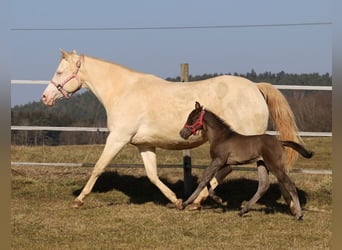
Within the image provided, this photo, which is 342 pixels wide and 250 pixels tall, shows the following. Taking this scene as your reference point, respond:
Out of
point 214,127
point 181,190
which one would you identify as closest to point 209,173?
point 214,127

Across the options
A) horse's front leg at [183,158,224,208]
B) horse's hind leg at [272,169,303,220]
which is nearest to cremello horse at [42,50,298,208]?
horse's front leg at [183,158,224,208]

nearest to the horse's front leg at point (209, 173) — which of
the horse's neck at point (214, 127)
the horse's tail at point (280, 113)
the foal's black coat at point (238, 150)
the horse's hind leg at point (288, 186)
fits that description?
the foal's black coat at point (238, 150)

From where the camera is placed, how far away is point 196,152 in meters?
10.1

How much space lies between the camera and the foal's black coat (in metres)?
5.74

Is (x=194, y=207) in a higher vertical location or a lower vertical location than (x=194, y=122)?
lower

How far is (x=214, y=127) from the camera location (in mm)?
6152

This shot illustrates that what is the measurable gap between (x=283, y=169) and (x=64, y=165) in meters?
3.74

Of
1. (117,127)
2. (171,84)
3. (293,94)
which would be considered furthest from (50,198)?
(293,94)

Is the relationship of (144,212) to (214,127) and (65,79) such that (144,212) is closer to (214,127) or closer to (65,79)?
(214,127)

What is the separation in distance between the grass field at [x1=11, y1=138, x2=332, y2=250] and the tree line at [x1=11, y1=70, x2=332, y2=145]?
0.33 metres

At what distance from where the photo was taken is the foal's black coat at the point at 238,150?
5.74 meters

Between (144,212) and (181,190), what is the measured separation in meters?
1.74

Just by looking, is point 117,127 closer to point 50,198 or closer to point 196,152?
point 50,198

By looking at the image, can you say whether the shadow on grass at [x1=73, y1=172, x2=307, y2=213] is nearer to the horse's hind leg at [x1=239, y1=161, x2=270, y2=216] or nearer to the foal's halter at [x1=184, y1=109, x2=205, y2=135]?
the horse's hind leg at [x1=239, y1=161, x2=270, y2=216]
